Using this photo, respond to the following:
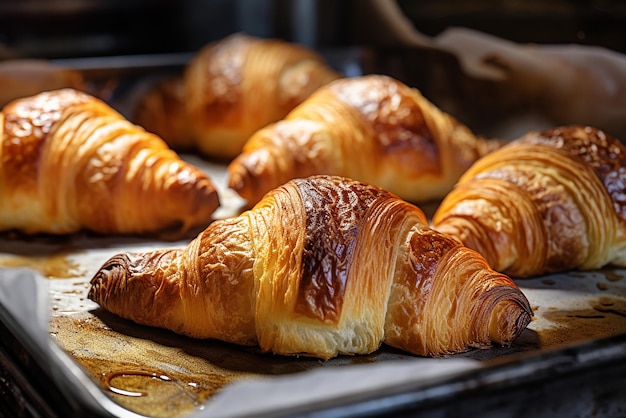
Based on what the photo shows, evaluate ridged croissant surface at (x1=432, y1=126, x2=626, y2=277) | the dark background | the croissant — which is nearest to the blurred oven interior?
the dark background

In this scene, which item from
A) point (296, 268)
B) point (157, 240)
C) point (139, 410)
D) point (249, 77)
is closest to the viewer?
point (139, 410)

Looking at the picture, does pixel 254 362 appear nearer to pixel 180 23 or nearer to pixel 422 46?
pixel 422 46

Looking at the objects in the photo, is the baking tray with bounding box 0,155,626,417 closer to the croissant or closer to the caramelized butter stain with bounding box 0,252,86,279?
the caramelized butter stain with bounding box 0,252,86,279

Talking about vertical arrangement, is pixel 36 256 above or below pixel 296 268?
below

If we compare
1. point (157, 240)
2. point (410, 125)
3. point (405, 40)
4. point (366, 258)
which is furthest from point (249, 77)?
point (366, 258)

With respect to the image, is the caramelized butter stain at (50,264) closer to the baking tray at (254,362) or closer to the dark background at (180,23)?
the baking tray at (254,362)

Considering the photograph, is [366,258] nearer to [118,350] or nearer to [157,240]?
[118,350]
